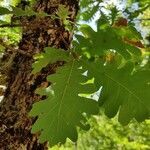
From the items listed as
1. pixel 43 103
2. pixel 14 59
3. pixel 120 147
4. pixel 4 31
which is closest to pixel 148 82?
pixel 43 103

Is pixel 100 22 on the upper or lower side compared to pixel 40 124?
upper

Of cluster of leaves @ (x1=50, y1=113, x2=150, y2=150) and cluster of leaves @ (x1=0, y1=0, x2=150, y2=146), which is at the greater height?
cluster of leaves @ (x1=0, y1=0, x2=150, y2=146)

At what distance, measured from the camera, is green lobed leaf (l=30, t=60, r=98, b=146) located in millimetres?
1799

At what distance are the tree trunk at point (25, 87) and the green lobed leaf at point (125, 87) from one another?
1.57 ft

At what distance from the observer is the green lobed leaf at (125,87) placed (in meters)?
1.79

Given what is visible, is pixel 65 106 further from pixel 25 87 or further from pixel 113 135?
pixel 113 135

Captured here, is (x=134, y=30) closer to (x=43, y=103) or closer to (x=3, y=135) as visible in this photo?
(x=43, y=103)

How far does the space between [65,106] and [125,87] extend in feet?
0.93

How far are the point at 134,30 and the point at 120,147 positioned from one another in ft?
23.5

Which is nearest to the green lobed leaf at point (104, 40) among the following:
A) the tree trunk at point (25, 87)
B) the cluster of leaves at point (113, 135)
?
the tree trunk at point (25, 87)

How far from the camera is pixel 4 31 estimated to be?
371 centimetres

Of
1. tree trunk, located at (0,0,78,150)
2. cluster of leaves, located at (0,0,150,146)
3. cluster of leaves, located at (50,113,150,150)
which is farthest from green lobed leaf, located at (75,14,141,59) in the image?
cluster of leaves, located at (50,113,150,150)

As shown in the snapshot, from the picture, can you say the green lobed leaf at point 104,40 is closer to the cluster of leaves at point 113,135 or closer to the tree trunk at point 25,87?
the tree trunk at point 25,87

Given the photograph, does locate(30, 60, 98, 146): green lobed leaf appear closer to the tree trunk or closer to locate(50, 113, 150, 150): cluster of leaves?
the tree trunk
